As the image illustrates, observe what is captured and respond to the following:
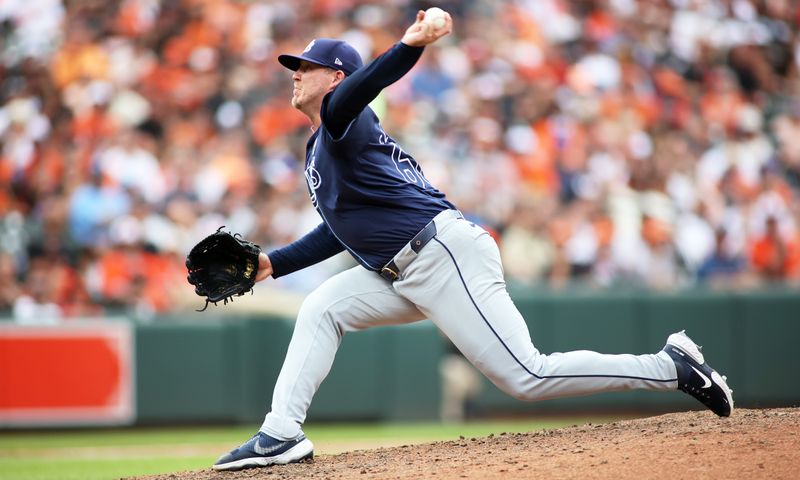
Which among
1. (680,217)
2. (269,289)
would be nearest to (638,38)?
(680,217)

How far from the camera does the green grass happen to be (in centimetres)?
680

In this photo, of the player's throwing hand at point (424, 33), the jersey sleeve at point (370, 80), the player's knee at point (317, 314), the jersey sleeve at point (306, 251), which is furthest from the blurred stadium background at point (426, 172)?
the player's throwing hand at point (424, 33)

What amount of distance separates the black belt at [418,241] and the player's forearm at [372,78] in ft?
2.10

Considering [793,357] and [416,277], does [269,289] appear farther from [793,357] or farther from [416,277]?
[416,277]

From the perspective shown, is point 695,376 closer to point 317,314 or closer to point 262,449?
point 317,314

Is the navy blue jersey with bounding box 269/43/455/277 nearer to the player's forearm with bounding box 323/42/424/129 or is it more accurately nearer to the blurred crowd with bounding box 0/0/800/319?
the player's forearm with bounding box 323/42/424/129

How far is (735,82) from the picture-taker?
1245 centimetres

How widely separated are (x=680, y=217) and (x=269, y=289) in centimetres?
412

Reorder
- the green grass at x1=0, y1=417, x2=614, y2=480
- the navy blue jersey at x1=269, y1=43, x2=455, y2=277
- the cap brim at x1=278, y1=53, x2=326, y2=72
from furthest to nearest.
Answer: the green grass at x1=0, y1=417, x2=614, y2=480, the cap brim at x1=278, y1=53, x2=326, y2=72, the navy blue jersey at x1=269, y1=43, x2=455, y2=277

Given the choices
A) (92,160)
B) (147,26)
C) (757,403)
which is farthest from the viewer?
(147,26)

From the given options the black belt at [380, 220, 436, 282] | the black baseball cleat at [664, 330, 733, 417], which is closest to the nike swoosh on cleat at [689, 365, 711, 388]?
the black baseball cleat at [664, 330, 733, 417]

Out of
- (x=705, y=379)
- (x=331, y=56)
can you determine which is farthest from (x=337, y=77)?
(x=705, y=379)

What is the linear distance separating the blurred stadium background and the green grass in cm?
16

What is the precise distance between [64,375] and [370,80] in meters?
5.97
